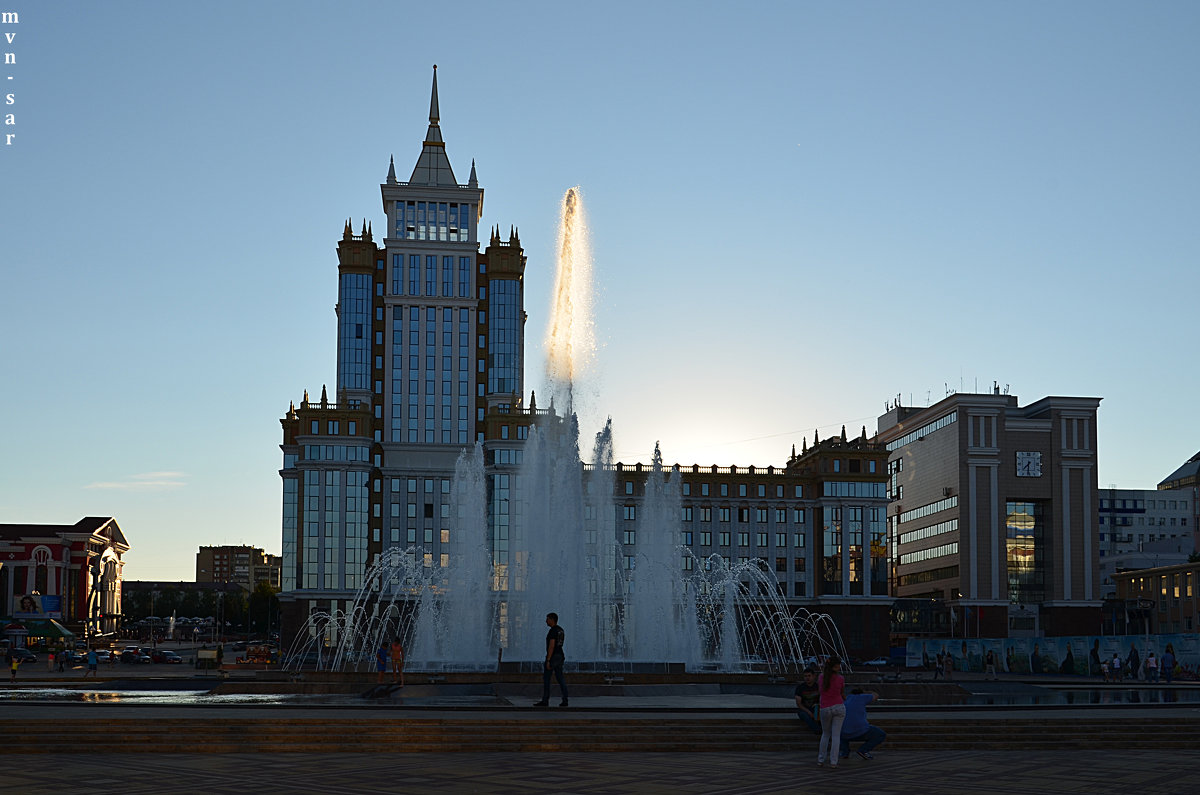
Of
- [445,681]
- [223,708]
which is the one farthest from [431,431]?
[223,708]

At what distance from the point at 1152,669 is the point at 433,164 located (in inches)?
3452

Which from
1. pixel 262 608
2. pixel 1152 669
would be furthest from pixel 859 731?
pixel 262 608

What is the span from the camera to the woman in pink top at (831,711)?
63.5ft

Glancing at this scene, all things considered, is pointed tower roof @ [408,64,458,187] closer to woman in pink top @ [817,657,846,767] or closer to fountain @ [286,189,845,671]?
fountain @ [286,189,845,671]

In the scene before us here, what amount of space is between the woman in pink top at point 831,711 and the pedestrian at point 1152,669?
39692 mm

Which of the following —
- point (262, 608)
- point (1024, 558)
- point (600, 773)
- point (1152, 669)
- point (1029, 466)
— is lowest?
point (262, 608)

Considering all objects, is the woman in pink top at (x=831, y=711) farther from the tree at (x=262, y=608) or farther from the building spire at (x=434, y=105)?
the tree at (x=262, y=608)

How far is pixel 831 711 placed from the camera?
19625 millimetres

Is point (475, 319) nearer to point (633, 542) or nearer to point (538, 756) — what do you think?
point (633, 542)

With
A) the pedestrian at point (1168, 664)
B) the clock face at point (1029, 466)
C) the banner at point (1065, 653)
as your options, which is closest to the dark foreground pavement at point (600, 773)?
the pedestrian at point (1168, 664)

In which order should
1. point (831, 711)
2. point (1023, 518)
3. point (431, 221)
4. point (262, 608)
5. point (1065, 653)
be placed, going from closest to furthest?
1. point (831, 711)
2. point (1065, 653)
3. point (431, 221)
4. point (1023, 518)
5. point (262, 608)

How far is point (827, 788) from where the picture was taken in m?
16.9

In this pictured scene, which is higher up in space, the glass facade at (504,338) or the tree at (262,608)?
the glass facade at (504,338)

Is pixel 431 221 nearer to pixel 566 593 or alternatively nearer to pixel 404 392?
pixel 404 392
